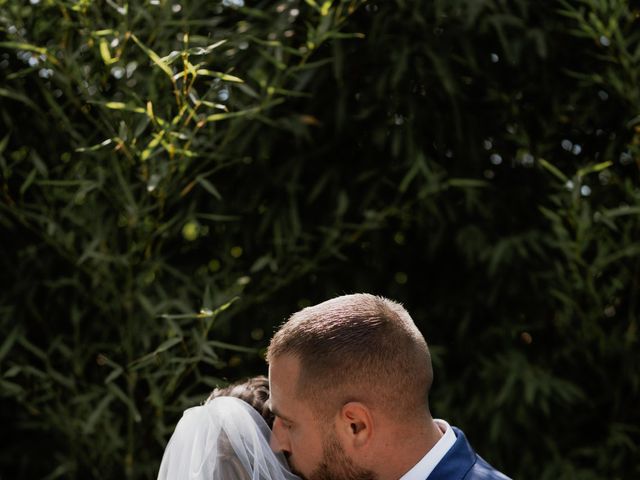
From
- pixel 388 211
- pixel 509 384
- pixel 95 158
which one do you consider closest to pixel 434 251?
pixel 388 211

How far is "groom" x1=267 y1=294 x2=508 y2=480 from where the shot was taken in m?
1.76

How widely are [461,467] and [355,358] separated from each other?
284mm

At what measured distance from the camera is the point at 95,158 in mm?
3006

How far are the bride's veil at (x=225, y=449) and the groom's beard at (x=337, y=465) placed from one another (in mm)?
136

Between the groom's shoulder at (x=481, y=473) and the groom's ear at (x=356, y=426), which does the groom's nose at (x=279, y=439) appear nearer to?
the groom's ear at (x=356, y=426)

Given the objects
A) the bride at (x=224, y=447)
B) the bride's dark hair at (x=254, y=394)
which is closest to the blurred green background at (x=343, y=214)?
the bride's dark hair at (x=254, y=394)

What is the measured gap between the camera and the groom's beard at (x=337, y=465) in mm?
1782

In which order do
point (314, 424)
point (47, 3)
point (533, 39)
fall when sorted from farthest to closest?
point (533, 39), point (47, 3), point (314, 424)

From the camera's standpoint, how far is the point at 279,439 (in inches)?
74.5

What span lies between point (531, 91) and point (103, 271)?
147 cm

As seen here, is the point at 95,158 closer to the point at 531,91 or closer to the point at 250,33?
the point at 250,33

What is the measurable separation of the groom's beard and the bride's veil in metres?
0.14

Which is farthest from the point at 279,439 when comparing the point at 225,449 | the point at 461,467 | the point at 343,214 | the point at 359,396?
the point at 343,214

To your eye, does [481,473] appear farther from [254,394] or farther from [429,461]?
[254,394]
